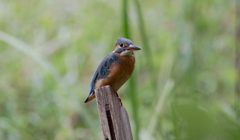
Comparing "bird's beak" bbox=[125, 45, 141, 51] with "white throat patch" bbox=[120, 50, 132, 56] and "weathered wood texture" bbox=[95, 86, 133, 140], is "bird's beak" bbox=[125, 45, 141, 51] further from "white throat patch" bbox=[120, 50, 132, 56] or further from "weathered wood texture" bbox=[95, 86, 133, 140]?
"weathered wood texture" bbox=[95, 86, 133, 140]

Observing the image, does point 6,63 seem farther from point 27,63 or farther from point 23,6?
point 23,6

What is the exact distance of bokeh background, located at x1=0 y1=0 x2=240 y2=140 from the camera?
2.53 meters

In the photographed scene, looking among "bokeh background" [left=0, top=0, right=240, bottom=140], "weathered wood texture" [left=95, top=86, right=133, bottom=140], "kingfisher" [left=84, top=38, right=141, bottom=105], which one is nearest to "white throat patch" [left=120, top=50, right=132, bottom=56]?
"kingfisher" [left=84, top=38, right=141, bottom=105]

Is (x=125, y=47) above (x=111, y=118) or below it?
above

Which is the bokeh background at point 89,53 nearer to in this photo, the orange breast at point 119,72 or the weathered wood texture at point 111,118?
the orange breast at point 119,72

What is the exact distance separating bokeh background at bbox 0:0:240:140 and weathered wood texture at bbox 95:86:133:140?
1.54m

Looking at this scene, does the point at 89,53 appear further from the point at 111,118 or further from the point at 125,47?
the point at 111,118

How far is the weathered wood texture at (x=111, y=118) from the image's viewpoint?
2.39 ft

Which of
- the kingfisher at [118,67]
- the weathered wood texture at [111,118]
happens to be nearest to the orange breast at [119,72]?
the kingfisher at [118,67]

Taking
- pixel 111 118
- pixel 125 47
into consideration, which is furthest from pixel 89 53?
pixel 111 118

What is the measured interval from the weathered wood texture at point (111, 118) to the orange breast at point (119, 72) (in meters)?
0.34

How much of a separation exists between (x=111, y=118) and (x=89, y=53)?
244 cm

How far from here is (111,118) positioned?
2.49 feet

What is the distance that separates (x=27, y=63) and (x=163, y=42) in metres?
1.51
